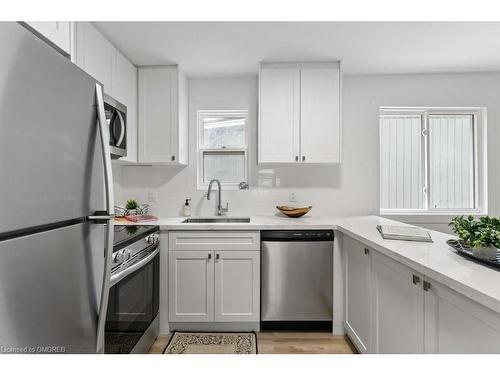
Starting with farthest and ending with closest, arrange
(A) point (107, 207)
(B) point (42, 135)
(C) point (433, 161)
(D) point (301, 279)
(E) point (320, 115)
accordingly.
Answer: (C) point (433, 161) → (E) point (320, 115) → (D) point (301, 279) → (A) point (107, 207) → (B) point (42, 135)

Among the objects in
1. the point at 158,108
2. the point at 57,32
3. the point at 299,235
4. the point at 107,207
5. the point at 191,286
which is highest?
the point at 158,108

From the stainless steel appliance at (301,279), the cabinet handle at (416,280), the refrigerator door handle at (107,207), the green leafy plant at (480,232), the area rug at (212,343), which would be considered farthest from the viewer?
the stainless steel appliance at (301,279)

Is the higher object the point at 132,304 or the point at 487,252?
the point at 487,252

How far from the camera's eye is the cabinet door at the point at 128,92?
222cm

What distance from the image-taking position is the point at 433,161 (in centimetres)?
290

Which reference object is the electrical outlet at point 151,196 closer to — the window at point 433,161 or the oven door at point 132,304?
the oven door at point 132,304

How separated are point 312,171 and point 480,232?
5.98ft

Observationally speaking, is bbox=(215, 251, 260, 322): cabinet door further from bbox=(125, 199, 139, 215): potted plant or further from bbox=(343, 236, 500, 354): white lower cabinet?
bbox=(125, 199, 139, 215): potted plant

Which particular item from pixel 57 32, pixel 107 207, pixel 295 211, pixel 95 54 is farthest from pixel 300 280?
pixel 95 54

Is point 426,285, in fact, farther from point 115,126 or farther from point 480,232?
point 115,126

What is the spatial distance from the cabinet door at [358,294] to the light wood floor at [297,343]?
13 cm

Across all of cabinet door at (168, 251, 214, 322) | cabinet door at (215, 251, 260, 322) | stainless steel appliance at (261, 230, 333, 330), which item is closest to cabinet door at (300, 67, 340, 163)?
stainless steel appliance at (261, 230, 333, 330)

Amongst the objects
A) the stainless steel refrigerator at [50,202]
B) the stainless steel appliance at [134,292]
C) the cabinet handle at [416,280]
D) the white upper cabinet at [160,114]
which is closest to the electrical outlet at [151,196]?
the white upper cabinet at [160,114]

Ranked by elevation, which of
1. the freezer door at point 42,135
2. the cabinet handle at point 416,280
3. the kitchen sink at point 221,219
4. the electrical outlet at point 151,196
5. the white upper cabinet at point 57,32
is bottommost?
the cabinet handle at point 416,280
